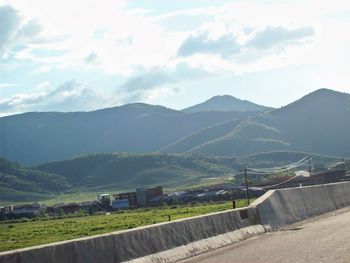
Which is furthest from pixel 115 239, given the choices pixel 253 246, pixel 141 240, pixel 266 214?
pixel 266 214

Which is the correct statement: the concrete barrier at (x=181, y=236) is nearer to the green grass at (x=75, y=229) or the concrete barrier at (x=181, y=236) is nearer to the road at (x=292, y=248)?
the road at (x=292, y=248)

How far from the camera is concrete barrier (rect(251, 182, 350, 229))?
18750 millimetres

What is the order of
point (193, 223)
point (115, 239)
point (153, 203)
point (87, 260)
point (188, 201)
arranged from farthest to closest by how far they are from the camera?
point (153, 203), point (188, 201), point (193, 223), point (115, 239), point (87, 260)

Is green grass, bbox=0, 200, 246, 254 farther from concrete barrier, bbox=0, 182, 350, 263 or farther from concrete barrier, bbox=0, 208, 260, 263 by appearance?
concrete barrier, bbox=0, 208, 260, 263

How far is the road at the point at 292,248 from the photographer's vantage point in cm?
1170

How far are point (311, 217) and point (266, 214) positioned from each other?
4.16 m

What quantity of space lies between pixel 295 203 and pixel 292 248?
27.4 feet

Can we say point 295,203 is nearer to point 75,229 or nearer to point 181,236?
point 181,236

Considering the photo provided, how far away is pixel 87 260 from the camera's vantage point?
10.3m

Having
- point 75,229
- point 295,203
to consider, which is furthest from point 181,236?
point 75,229

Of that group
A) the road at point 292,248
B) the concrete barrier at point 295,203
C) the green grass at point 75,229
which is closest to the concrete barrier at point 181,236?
the concrete barrier at point 295,203

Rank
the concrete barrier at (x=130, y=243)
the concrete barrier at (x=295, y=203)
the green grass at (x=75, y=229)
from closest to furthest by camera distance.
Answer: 1. the concrete barrier at (x=130, y=243)
2. the concrete barrier at (x=295, y=203)
3. the green grass at (x=75, y=229)

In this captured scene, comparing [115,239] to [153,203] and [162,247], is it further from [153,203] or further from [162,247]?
[153,203]

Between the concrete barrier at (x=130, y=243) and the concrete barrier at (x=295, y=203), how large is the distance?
228 cm
